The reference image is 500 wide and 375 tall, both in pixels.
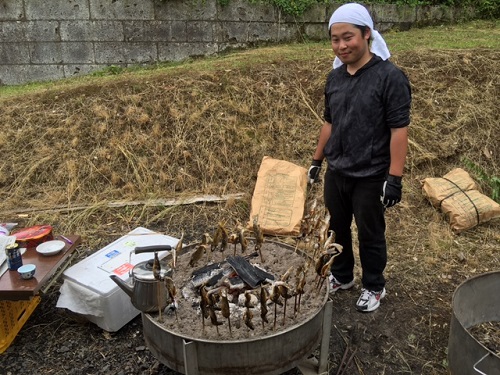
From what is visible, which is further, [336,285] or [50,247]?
[336,285]

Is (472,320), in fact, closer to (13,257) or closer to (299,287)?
(299,287)

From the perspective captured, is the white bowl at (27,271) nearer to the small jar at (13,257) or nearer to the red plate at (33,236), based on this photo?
the small jar at (13,257)

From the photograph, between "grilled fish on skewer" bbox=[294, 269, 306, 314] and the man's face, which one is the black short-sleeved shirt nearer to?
the man's face

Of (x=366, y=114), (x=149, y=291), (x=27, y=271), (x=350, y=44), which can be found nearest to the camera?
(x=149, y=291)

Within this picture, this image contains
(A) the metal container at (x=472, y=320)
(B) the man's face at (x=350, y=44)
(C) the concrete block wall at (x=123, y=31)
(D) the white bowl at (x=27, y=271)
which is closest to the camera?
(A) the metal container at (x=472, y=320)

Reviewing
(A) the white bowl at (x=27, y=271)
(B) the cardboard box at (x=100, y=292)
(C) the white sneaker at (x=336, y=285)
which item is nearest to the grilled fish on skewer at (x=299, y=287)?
(C) the white sneaker at (x=336, y=285)

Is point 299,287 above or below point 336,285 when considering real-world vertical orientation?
above

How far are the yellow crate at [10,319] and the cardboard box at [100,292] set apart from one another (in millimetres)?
322

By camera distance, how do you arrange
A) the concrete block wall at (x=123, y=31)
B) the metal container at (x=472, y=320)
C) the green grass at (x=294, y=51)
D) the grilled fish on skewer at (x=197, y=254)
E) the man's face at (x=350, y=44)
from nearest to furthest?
the metal container at (x=472, y=320) < the man's face at (x=350, y=44) < the grilled fish on skewer at (x=197, y=254) < the green grass at (x=294, y=51) < the concrete block wall at (x=123, y=31)

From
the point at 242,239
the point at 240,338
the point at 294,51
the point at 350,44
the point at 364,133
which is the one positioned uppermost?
the point at 350,44

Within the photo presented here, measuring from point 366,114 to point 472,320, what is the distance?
165 centimetres

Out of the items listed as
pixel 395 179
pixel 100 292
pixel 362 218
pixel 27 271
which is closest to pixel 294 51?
pixel 362 218

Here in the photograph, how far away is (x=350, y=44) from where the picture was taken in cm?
283

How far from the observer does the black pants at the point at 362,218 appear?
123 inches
